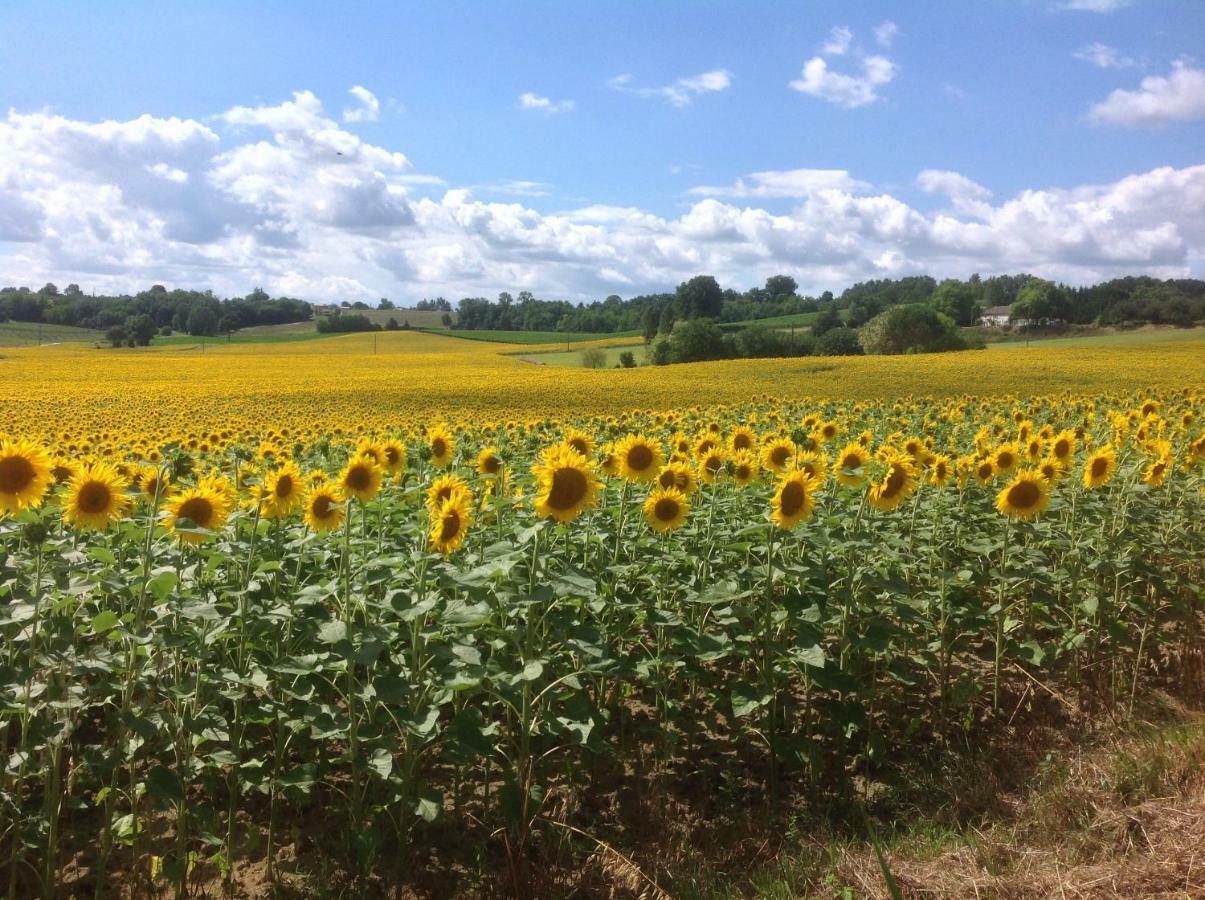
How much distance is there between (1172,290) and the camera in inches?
3172

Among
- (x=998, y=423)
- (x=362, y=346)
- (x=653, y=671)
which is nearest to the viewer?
(x=653, y=671)

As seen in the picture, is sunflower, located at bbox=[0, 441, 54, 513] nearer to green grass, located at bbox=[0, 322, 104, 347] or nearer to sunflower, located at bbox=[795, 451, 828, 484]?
sunflower, located at bbox=[795, 451, 828, 484]

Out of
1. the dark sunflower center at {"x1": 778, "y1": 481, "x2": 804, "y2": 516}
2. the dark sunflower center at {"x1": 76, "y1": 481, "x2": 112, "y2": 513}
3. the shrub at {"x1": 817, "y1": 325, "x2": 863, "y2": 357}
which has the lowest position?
the dark sunflower center at {"x1": 778, "y1": 481, "x2": 804, "y2": 516}

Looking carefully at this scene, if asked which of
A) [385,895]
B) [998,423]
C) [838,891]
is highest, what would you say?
[998,423]

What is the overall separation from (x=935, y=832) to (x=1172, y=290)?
92494mm

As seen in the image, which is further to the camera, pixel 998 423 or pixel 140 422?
pixel 140 422

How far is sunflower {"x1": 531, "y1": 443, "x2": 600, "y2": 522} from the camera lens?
13.9ft

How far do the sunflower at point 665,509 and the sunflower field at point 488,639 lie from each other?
1 centimetres

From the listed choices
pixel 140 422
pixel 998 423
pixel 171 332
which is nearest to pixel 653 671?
pixel 998 423

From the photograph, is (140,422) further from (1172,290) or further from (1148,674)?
(1172,290)

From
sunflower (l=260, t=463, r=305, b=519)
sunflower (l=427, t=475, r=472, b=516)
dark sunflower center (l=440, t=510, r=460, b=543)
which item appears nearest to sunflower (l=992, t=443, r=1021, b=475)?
sunflower (l=427, t=475, r=472, b=516)

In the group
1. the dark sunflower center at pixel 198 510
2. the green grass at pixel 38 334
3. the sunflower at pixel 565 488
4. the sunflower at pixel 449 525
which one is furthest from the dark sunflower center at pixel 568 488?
the green grass at pixel 38 334

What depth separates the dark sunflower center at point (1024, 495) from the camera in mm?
5695

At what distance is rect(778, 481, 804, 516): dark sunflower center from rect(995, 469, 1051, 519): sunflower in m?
→ 1.81
